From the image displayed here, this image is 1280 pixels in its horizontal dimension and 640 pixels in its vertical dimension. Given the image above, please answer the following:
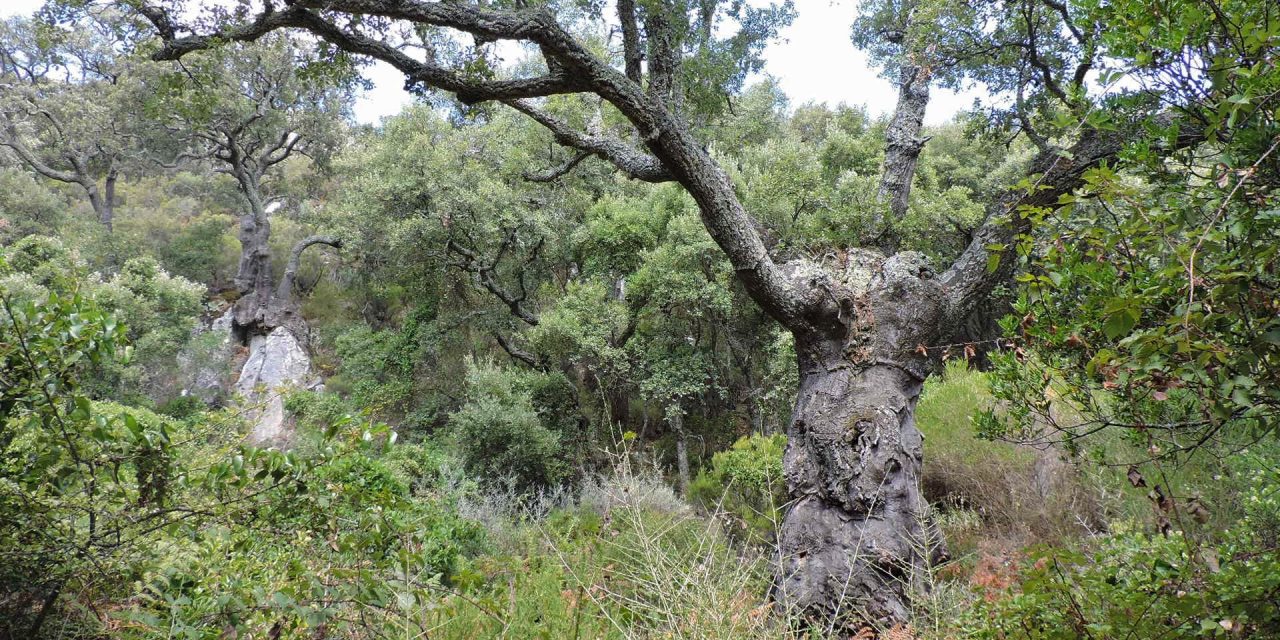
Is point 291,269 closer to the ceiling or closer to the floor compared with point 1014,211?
closer to the ceiling

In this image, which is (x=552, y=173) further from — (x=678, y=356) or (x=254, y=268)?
(x=254, y=268)

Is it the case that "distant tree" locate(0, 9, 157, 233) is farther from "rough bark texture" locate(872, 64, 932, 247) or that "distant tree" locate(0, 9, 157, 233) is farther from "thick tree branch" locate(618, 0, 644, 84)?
"rough bark texture" locate(872, 64, 932, 247)

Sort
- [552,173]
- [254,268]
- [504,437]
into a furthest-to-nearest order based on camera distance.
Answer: [254,268] < [504,437] < [552,173]

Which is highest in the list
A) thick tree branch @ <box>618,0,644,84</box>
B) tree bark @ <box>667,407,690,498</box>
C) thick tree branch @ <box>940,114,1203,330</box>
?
thick tree branch @ <box>618,0,644,84</box>

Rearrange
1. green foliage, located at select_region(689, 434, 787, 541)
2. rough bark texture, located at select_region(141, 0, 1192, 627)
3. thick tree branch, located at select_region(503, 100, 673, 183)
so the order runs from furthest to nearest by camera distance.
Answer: green foliage, located at select_region(689, 434, 787, 541), thick tree branch, located at select_region(503, 100, 673, 183), rough bark texture, located at select_region(141, 0, 1192, 627)

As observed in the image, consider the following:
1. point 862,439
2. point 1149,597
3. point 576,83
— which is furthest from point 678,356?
point 1149,597

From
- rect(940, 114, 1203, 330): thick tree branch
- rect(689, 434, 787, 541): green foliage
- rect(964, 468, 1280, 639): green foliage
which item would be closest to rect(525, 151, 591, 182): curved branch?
rect(940, 114, 1203, 330): thick tree branch

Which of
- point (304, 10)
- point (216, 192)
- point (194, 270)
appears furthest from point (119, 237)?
point (304, 10)

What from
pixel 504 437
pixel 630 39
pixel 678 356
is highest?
pixel 630 39

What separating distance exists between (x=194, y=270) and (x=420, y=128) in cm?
868

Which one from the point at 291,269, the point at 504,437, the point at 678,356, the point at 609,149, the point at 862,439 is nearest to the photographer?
the point at 862,439

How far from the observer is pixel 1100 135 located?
11.2 ft

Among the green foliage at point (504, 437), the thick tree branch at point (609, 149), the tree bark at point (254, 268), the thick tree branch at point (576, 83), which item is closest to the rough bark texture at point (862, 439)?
the thick tree branch at point (576, 83)

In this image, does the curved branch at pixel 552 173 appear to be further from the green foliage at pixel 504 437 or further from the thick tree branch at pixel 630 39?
the green foliage at pixel 504 437
